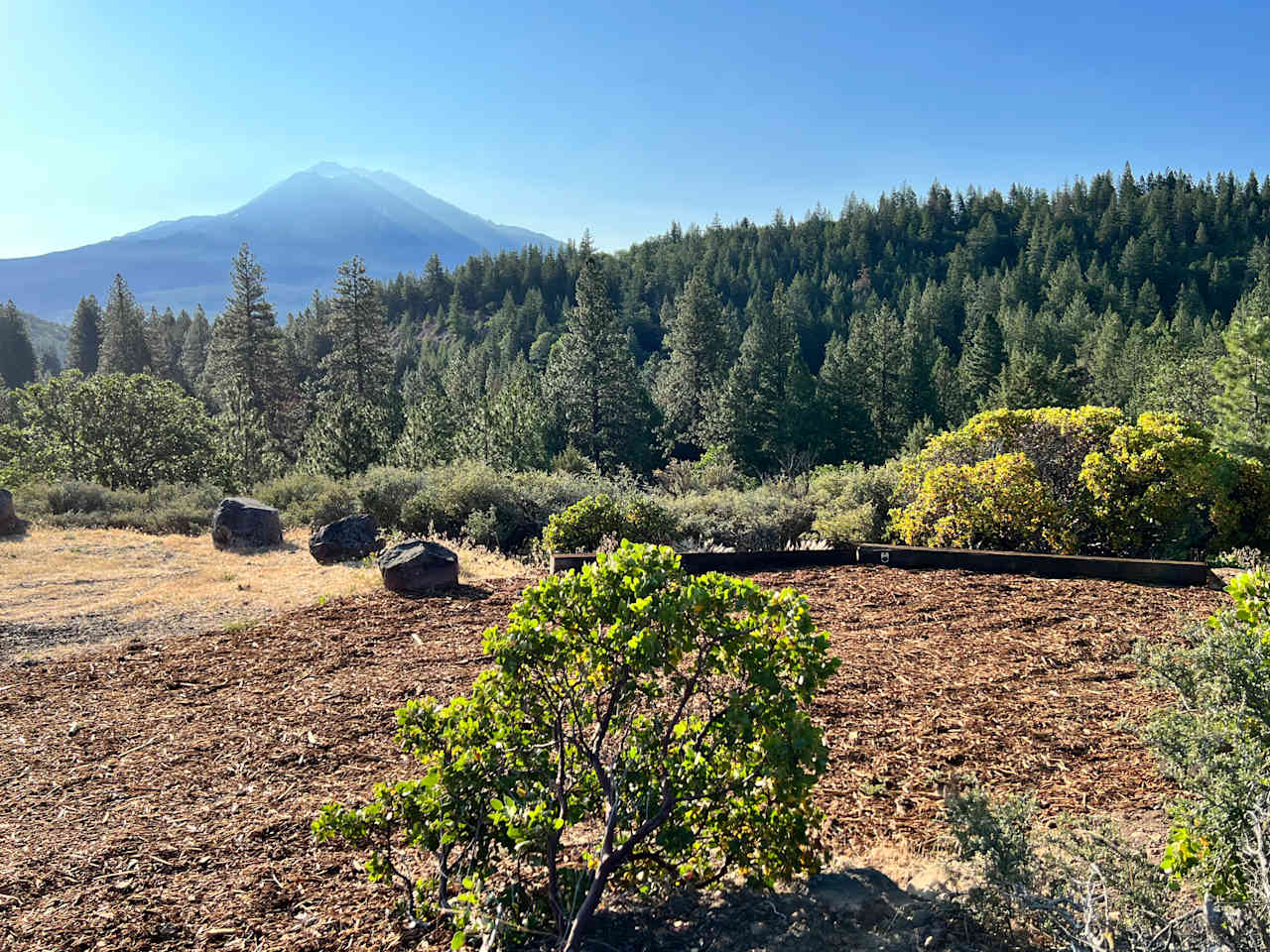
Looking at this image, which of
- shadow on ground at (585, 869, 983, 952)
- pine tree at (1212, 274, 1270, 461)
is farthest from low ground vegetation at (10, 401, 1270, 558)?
pine tree at (1212, 274, 1270, 461)

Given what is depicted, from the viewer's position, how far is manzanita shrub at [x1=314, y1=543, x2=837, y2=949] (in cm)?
243

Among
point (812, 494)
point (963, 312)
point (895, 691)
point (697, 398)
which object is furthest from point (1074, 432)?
point (963, 312)

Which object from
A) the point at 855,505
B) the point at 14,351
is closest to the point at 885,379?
the point at 855,505

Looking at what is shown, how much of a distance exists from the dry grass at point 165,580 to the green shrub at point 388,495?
5.73ft

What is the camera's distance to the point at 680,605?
2521 mm

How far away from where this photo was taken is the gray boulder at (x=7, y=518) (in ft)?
40.6

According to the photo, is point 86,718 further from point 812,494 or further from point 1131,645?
point 812,494

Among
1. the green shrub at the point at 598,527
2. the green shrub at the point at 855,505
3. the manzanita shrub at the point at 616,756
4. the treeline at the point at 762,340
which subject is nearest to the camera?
the manzanita shrub at the point at 616,756

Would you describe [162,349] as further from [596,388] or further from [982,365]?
[982,365]

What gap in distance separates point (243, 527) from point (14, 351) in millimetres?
77778

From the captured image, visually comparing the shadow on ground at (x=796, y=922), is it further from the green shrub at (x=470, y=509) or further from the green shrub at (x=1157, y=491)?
the green shrub at (x=470, y=509)

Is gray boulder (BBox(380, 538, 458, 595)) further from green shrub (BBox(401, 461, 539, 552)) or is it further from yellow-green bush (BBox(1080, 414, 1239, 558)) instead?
yellow-green bush (BBox(1080, 414, 1239, 558))

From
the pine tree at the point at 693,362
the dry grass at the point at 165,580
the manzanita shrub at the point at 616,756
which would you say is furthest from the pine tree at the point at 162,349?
the manzanita shrub at the point at 616,756

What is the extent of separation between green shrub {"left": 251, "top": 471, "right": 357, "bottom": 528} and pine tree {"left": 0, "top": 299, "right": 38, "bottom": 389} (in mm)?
68790
